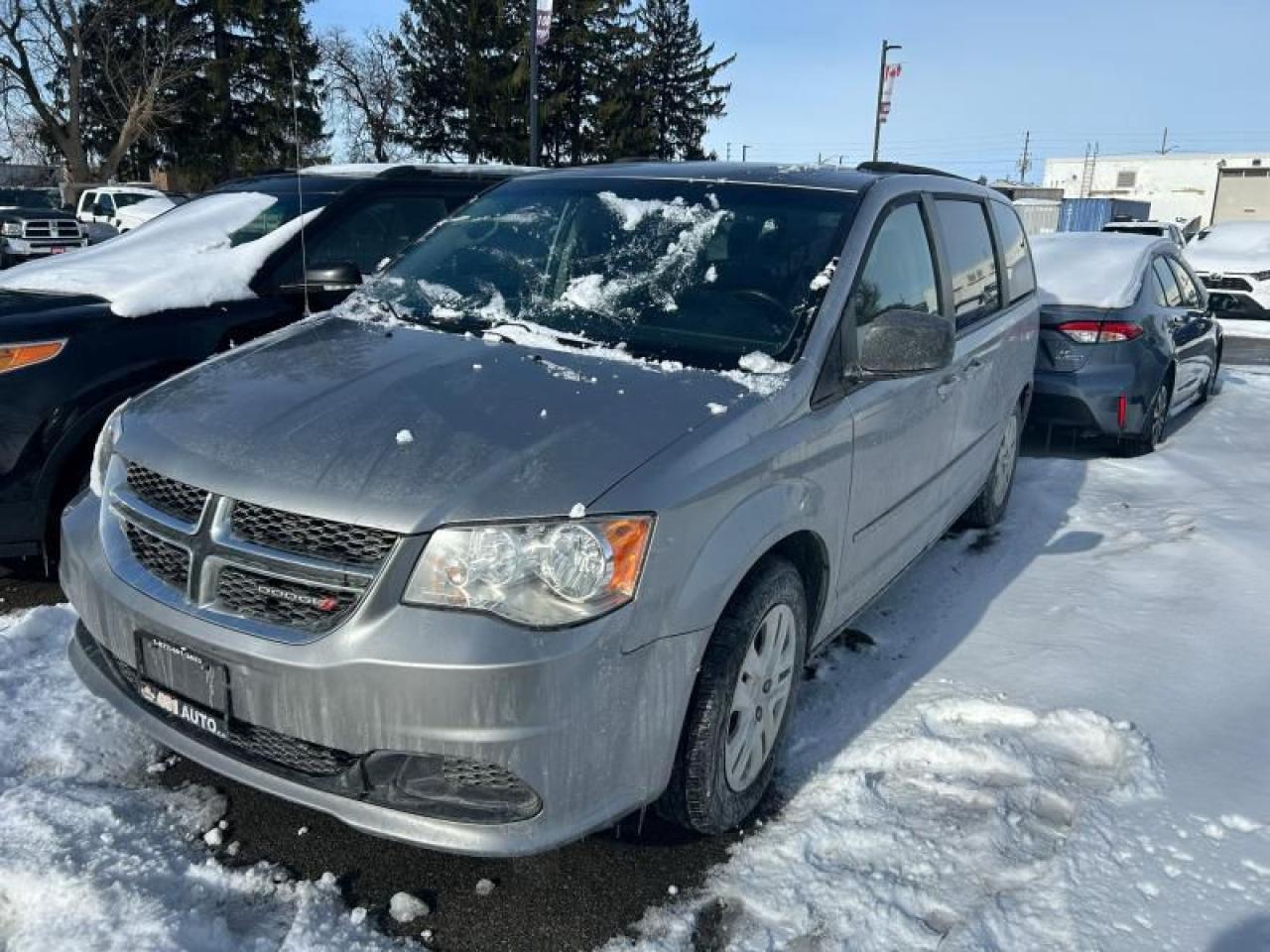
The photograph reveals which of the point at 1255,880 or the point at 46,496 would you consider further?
the point at 46,496

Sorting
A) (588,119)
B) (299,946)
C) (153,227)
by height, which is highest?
(588,119)

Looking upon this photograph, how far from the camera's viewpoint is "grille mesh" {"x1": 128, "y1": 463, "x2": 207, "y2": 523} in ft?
7.65

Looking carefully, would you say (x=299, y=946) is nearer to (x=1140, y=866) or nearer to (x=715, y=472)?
(x=715, y=472)

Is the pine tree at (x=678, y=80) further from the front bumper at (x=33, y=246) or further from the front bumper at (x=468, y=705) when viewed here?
the front bumper at (x=468, y=705)

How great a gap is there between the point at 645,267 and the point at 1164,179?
6680cm

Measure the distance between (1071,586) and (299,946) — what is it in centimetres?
357

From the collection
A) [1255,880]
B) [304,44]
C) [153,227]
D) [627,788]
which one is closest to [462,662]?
[627,788]

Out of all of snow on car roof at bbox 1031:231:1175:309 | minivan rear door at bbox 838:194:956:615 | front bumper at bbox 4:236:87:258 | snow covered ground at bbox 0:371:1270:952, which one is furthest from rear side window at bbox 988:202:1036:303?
front bumper at bbox 4:236:87:258

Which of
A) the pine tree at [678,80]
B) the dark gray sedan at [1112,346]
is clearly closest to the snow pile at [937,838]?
the dark gray sedan at [1112,346]

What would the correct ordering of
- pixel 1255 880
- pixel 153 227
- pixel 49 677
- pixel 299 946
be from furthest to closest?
pixel 153 227 → pixel 49 677 → pixel 1255 880 → pixel 299 946

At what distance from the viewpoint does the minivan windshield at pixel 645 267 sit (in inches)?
119

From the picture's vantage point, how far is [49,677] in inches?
130

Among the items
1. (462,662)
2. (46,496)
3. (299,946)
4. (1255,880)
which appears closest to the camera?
(462,662)

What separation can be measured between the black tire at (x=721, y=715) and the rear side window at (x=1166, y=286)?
5717mm
